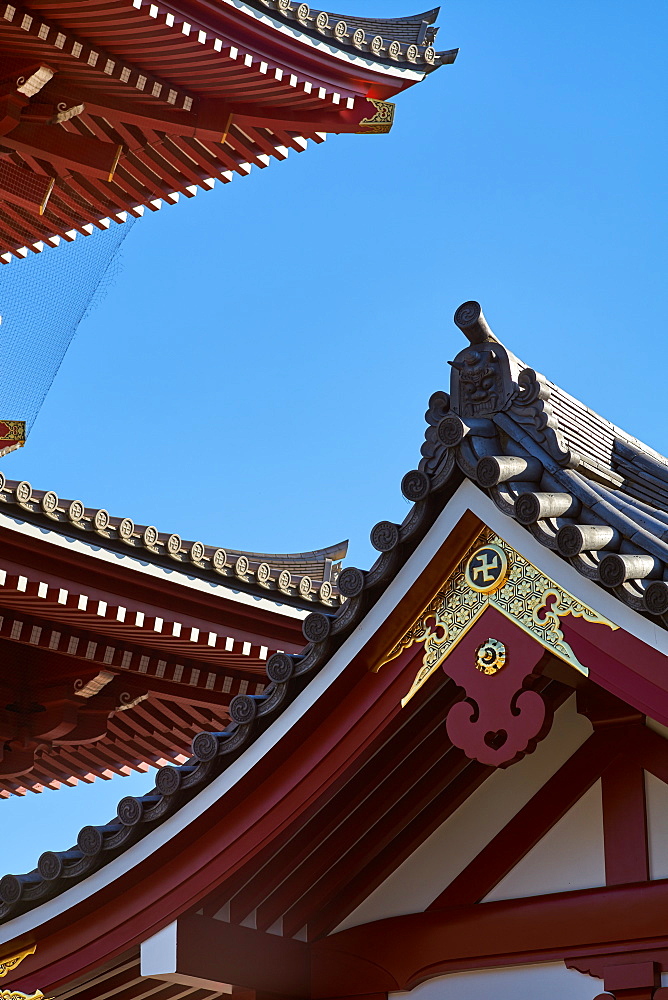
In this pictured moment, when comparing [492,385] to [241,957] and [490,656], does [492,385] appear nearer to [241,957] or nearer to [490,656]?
[490,656]

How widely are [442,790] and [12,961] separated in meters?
1.73

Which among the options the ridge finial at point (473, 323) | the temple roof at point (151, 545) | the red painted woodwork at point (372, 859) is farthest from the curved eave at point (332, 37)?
the red painted woodwork at point (372, 859)

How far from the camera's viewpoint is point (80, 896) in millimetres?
4785

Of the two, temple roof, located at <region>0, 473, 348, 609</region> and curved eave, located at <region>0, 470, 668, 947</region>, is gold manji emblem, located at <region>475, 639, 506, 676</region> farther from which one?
temple roof, located at <region>0, 473, 348, 609</region>

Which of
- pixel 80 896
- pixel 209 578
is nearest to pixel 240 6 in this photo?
pixel 209 578

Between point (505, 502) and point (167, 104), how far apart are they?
5.34 metres

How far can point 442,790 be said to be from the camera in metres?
5.13

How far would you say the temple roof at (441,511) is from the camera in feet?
13.7

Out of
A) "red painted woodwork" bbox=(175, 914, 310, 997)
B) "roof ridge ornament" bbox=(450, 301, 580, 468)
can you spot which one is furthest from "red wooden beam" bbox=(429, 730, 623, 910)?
"roof ridge ornament" bbox=(450, 301, 580, 468)

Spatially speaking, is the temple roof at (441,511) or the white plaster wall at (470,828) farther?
the white plaster wall at (470,828)

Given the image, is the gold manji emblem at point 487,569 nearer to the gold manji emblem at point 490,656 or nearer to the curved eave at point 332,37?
the gold manji emblem at point 490,656

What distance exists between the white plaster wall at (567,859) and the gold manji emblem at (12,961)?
170 centimetres

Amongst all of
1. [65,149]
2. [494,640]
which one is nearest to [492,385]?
[494,640]

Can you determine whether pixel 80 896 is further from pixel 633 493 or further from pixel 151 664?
pixel 151 664
